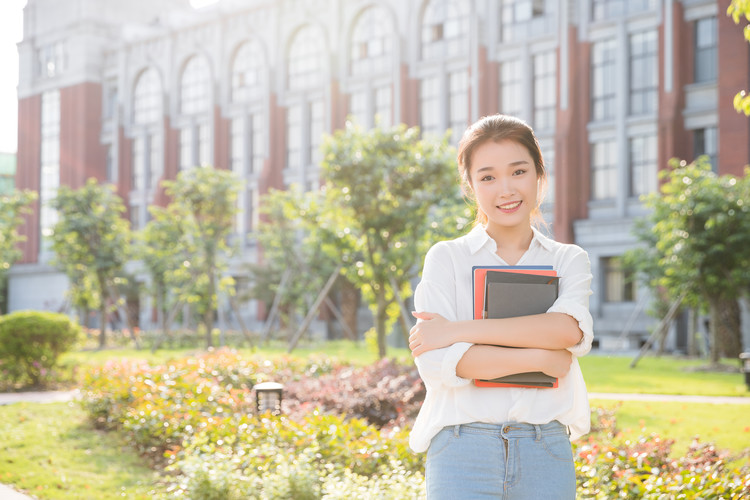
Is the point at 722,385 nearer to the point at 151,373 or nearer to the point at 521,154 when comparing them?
the point at 151,373

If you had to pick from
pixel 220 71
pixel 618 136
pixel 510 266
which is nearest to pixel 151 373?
pixel 510 266

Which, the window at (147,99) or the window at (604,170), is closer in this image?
the window at (604,170)

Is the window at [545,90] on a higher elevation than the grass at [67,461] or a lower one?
higher

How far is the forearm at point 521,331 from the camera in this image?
2.43 metres

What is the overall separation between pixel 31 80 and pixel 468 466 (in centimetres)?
5796

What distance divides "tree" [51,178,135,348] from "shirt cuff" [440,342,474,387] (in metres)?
27.8

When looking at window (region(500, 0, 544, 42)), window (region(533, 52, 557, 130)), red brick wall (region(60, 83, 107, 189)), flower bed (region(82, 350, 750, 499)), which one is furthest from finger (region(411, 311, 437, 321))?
red brick wall (region(60, 83, 107, 189))

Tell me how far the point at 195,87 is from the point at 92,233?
17.9 metres

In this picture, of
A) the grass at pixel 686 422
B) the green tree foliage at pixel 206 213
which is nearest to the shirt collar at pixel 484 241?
the grass at pixel 686 422

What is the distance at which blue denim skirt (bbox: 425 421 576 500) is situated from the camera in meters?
2.38

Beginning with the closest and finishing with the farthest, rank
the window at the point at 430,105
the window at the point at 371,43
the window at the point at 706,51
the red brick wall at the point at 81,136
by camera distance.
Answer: the window at the point at 706,51
the window at the point at 430,105
the window at the point at 371,43
the red brick wall at the point at 81,136

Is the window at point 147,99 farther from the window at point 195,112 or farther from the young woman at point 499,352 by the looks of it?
the young woman at point 499,352

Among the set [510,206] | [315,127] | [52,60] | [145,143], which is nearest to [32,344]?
[510,206]

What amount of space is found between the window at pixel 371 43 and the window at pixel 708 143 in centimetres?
1393
